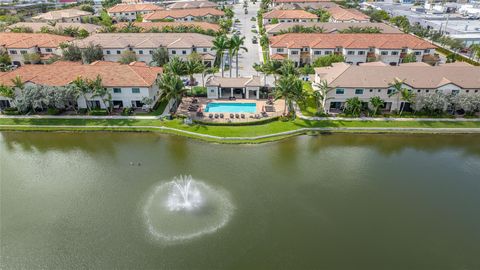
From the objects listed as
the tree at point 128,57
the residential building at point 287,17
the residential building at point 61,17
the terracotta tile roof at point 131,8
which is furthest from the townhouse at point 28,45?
the residential building at point 287,17

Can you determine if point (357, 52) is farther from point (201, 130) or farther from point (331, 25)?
point (201, 130)

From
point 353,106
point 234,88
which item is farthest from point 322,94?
point 234,88

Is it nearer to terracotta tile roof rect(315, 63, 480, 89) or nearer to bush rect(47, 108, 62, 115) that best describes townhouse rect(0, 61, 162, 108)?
bush rect(47, 108, 62, 115)

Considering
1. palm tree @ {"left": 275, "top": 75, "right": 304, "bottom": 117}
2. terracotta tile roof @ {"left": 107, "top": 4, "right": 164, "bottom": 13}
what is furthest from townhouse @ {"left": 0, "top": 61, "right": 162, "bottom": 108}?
terracotta tile roof @ {"left": 107, "top": 4, "right": 164, "bottom": 13}

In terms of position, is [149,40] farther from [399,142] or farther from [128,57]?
[399,142]

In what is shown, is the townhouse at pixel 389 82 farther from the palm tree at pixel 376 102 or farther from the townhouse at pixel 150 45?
the townhouse at pixel 150 45

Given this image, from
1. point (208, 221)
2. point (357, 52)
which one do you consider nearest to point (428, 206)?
point (208, 221)
